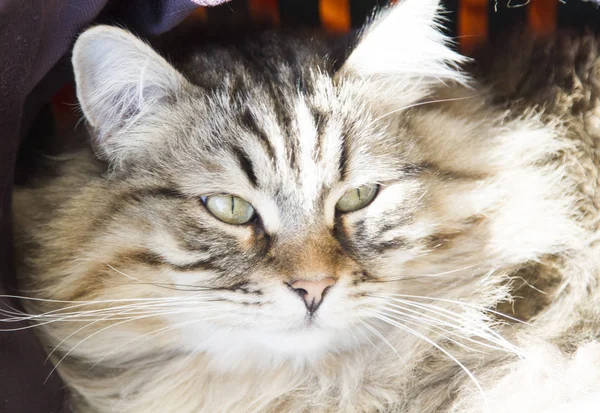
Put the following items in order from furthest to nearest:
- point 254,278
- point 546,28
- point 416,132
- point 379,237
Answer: point 546,28 < point 416,132 < point 379,237 < point 254,278

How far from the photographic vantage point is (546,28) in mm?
1628

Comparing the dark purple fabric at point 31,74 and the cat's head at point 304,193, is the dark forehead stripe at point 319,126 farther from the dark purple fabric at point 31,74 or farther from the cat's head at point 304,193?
the dark purple fabric at point 31,74

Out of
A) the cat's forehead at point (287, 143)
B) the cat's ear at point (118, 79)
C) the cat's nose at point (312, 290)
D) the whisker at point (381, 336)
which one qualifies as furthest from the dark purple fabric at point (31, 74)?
the whisker at point (381, 336)

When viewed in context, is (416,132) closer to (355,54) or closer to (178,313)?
(355,54)

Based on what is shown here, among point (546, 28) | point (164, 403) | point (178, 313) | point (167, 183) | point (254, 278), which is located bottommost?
point (164, 403)

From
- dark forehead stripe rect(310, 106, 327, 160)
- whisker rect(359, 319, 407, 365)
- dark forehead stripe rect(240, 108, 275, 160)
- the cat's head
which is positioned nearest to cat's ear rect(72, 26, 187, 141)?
the cat's head

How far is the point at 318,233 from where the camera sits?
1165 millimetres

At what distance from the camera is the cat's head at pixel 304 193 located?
1.16 metres

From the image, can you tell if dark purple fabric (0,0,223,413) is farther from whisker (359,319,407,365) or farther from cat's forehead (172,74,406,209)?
whisker (359,319,407,365)

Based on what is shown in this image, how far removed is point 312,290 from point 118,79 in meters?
0.51

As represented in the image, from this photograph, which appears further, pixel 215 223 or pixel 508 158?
pixel 508 158

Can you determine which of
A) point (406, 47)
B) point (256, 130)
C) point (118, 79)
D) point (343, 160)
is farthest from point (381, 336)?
point (118, 79)

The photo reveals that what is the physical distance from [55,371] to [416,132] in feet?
2.78

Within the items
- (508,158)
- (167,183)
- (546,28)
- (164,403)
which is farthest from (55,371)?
(546,28)
